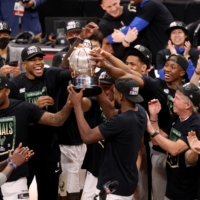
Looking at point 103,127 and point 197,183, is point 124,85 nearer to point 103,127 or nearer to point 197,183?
point 103,127

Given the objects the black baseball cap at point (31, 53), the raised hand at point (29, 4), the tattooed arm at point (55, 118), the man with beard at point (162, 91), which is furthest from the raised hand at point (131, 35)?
the raised hand at point (29, 4)

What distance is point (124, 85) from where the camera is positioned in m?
5.89

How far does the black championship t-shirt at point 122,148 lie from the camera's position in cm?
583

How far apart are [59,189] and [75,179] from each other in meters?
0.26

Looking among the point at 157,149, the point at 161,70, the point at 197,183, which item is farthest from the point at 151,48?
the point at 197,183

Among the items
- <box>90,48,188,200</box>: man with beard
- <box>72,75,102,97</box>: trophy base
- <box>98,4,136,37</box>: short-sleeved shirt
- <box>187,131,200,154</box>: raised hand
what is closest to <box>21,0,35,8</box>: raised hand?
<box>98,4,136,37</box>: short-sleeved shirt

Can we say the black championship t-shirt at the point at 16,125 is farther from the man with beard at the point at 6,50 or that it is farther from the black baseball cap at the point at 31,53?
the man with beard at the point at 6,50

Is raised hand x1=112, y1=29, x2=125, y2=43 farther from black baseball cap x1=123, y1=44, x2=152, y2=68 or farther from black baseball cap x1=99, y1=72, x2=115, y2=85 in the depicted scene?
black baseball cap x1=99, y1=72, x2=115, y2=85

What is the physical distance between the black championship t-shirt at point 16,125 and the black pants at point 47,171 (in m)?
0.52

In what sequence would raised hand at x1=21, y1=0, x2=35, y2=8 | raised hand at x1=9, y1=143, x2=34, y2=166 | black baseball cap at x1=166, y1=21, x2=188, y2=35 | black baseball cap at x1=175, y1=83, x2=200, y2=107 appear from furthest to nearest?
raised hand at x1=21, y1=0, x2=35, y2=8, black baseball cap at x1=166, y1=21, x2=188, y2=35, black baseball cap at x1=175, y1=83, x2=200, y2=107, raised hand at x1=9, y1=143, x2=34, y2=166

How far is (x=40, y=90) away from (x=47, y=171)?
3.00 ft

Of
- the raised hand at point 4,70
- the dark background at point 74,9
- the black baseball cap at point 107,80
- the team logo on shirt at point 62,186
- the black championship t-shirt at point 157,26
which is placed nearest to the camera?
the black baseball cap at point 107,80

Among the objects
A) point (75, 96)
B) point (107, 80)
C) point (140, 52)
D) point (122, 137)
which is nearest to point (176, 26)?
point (140, 52)

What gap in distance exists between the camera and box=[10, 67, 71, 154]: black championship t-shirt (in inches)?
273
